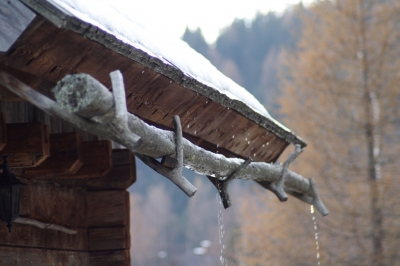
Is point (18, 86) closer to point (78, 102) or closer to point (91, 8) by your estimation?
point (78, 102)

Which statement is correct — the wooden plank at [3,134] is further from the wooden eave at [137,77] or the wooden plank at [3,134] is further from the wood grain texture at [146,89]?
the wood grain texture at [146,89]

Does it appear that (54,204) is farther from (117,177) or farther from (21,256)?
(117,177)

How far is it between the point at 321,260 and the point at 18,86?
428 inches

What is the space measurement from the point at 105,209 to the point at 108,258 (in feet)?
1.07

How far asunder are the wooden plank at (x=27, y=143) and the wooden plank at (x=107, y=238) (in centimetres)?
139

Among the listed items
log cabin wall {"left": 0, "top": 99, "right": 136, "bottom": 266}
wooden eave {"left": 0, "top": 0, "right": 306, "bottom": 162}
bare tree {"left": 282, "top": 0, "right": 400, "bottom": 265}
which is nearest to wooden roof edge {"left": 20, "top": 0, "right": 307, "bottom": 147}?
wooden eave {"left": 0, "top": 0, "right": 306, "bottom": 162}

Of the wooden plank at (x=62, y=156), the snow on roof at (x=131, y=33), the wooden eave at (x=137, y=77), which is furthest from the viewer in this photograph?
the wooden plank at (x=62, y=156)

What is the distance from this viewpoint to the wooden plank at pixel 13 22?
2.34 m

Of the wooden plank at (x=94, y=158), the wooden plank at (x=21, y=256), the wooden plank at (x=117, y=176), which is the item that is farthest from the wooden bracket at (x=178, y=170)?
the wooden plank at (x=117, y=176)

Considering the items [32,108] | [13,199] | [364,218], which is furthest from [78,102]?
[364,218]

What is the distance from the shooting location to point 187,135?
4.25 m

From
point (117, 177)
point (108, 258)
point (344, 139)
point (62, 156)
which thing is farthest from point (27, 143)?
point (344, 139)

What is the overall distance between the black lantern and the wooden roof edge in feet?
2.88

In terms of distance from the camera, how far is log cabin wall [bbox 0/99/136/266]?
11.1 feet
